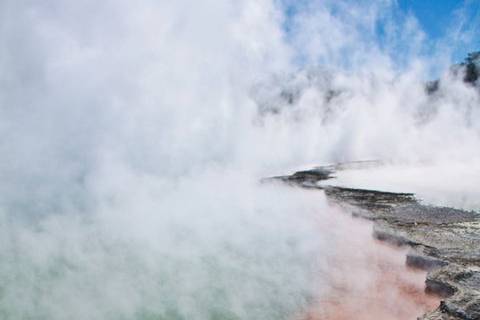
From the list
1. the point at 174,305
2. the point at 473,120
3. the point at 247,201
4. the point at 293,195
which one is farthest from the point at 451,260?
the point at 473,120

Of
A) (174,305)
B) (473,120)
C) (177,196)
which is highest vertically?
(473,120)

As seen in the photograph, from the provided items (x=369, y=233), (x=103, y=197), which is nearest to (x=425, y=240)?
(x=369, y=233)

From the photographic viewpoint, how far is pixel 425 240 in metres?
7.15

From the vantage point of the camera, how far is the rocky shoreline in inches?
178

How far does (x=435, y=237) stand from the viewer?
7.30 metres

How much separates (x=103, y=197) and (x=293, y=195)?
193 inches

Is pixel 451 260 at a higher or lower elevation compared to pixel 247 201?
lower

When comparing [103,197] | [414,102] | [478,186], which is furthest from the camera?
[414,102]

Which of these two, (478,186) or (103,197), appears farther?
(478,186)

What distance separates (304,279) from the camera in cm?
593

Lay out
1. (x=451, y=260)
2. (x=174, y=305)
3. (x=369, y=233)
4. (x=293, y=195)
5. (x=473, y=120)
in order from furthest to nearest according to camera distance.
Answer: (x=473, y=120), (x=293, y=195), (x=369, y=233), (x=451, y=260), (x=174, y=305)

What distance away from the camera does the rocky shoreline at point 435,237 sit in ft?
14.9

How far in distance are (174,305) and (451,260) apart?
3.68 meters

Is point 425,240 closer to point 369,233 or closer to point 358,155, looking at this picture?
point 369,233
